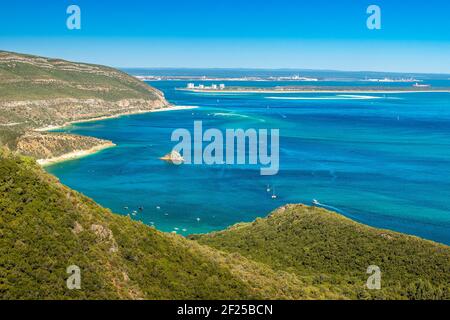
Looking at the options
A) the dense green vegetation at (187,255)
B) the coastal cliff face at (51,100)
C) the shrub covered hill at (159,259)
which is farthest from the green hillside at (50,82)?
the shrub covered hill at (159,259)

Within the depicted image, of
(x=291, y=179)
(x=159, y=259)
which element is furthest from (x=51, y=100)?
(x=159, y=259)

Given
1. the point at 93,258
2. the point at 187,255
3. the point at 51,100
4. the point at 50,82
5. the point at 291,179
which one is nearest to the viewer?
the point at 93,258

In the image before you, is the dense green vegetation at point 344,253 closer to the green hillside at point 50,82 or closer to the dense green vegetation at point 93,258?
the dense green vegetation at point 93,258

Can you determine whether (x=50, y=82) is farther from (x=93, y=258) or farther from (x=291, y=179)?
(x=93, y=258)

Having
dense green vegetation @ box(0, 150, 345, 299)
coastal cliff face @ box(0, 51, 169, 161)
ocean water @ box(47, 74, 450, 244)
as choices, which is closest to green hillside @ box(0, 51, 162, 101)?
coastal cliff face @ box(0, 51, 169, 161)

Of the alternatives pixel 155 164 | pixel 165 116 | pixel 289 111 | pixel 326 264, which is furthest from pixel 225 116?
pixel 326 264

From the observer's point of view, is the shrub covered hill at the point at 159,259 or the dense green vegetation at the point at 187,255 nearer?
the shrub covered hill at the point at 159,259
